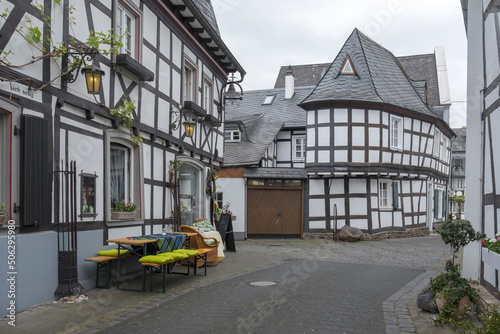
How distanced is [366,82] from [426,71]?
10.5 m

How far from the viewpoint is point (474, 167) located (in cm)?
729

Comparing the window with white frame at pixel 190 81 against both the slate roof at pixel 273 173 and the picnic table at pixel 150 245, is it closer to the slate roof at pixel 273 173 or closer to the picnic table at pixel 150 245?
the picnic table at pixel 150 245

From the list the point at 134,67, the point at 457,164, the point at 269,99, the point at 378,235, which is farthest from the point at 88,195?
the point at 457,164

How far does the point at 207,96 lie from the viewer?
45.2 feet

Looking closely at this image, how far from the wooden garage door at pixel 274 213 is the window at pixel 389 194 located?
133 inches

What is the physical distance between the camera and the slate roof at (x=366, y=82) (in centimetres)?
1900

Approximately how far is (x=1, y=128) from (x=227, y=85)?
1036 centimetres

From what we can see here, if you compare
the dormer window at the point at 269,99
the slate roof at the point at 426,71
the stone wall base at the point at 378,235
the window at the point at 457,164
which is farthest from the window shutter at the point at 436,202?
the window at the point at 457,164

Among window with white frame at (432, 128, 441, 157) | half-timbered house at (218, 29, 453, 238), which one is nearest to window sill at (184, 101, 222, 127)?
half-timbered house at (218, 29, 453, 238)

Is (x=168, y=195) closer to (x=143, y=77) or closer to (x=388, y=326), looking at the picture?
(x=143, y=77)

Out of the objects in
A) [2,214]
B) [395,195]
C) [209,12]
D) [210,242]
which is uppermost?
[209,12]

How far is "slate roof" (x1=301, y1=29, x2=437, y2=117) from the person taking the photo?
748 inches

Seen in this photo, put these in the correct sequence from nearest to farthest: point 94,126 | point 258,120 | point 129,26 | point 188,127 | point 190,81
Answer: point 94,126 < point 129,26 < point 188,127 < point 190,81 < point 258,120

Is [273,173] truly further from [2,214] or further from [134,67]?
[2,214]
